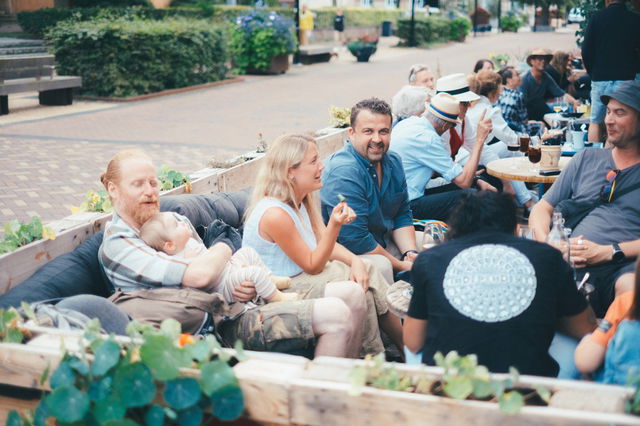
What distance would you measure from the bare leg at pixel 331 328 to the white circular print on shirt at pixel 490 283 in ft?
2.54

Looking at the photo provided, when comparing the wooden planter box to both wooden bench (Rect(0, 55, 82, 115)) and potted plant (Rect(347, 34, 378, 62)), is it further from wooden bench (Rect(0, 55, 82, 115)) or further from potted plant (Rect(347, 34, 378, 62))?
potted plant (Rect(347, 34, 378, 62))

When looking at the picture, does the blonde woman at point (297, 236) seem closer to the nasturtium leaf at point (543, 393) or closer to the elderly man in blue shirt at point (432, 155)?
the nasturtium leaf at point (543, 393)

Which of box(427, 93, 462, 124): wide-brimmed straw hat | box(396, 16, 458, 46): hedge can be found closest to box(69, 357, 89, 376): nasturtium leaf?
box(427, 93, 462, 124): wide-brimmed straw hat

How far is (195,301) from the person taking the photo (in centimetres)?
290

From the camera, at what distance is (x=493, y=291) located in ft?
7.42

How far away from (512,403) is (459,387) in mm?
151

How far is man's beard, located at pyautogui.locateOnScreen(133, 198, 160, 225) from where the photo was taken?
3137 millimetres

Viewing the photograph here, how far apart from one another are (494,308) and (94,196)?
250 centimetres

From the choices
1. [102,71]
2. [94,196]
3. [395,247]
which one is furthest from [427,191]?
[102,71]

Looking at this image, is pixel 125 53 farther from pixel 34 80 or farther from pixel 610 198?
pixel 610 198

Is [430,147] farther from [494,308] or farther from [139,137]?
[139,137]

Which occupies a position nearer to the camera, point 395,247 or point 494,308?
point 494,308

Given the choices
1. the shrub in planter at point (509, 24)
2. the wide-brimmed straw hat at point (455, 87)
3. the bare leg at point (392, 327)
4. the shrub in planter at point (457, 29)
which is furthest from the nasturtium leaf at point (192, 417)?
the shrub in planter at point (509, 24)

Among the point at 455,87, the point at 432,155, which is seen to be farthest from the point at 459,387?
the point at 455,87
